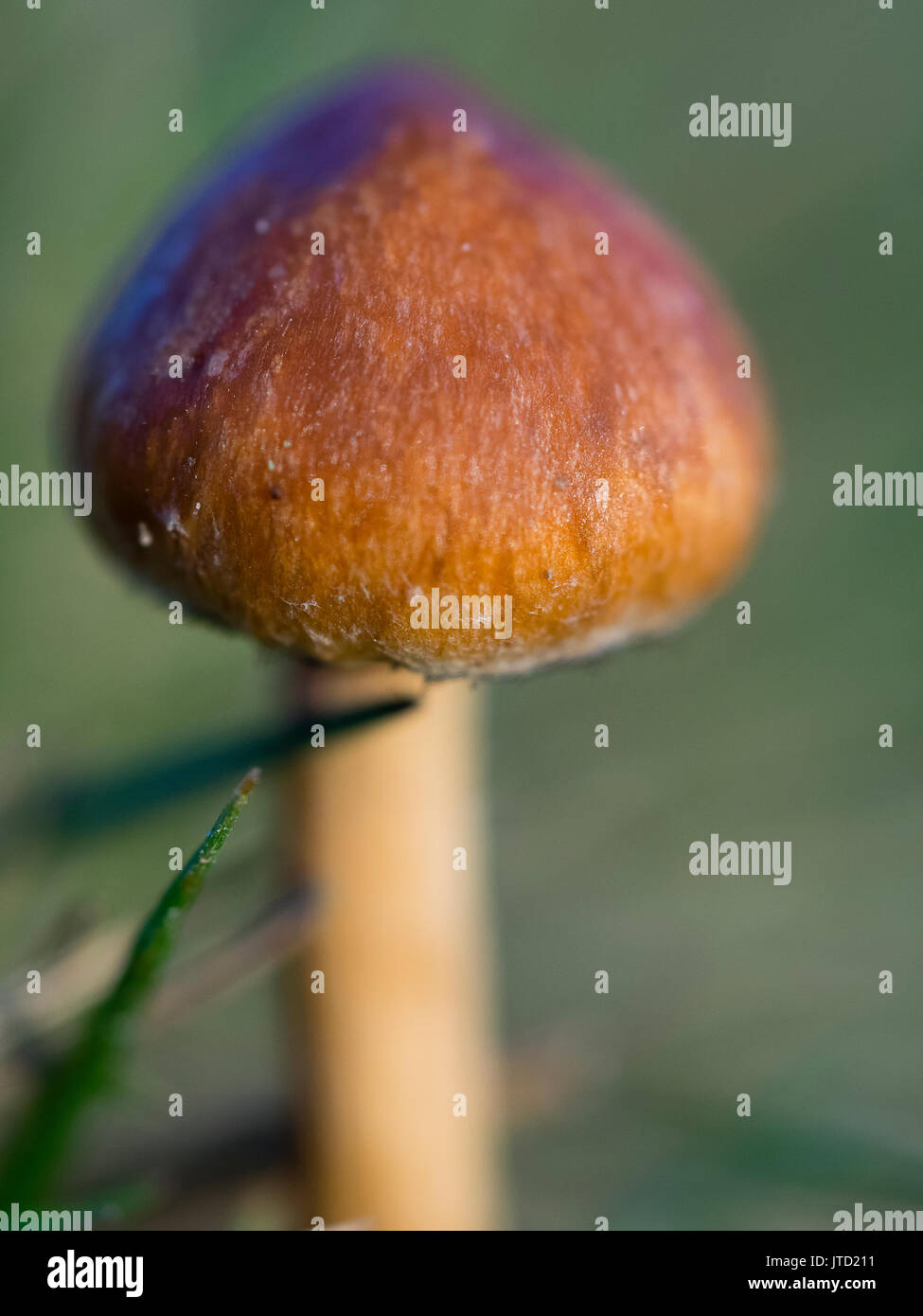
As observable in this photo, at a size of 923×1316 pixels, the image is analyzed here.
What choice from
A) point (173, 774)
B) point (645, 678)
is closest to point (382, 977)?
point (173, 774)

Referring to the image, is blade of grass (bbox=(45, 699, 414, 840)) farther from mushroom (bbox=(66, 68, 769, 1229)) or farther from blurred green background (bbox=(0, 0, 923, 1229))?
blurred green background (bbox=(0, 0, 923, 1229))

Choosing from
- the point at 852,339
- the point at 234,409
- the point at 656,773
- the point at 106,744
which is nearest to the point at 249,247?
the point at 234,409

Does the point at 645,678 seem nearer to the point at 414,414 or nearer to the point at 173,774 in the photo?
the point at 173,774

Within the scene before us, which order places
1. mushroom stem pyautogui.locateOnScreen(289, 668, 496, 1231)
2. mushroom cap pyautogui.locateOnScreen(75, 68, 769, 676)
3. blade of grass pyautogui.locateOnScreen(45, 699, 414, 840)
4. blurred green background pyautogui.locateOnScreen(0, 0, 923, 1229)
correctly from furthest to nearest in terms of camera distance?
1. blurred green background pyautogui.locateOnScreen(0, 0, 923, 1229)
2. mushroom stem pyautogui.locateOnScreen(289, 668, 496, 1231)
3. blade of grass pyautogui.locateOnScreen(45, 699, 414, 840)
4. mushroom cap pyautogui.locateOnScreen(75, 68, 769, 676)

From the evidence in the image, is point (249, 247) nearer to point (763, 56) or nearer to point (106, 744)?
point (106, 744)

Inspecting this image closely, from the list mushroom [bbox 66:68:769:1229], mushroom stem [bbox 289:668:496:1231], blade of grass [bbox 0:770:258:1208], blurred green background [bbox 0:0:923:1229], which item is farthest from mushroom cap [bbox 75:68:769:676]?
blurred green background [bbox 0:0:923:1229]

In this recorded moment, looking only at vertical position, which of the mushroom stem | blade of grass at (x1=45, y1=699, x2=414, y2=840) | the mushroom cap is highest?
the mushroom cap
